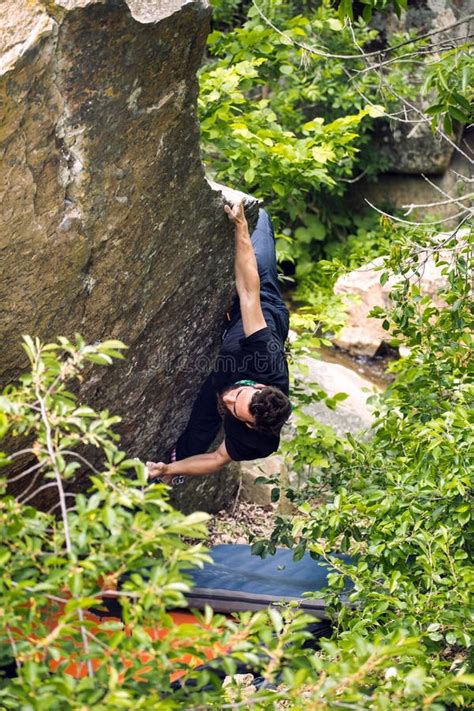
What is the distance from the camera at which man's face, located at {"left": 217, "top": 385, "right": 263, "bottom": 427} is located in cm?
485

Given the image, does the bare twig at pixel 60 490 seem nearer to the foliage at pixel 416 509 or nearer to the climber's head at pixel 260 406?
the foliage at pixel 416 509

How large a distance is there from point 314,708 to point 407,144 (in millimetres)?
9481

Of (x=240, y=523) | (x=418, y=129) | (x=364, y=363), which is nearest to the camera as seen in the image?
(x=240, y=523)

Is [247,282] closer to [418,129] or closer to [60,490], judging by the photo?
[60,490]

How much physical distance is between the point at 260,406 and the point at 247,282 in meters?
0.70

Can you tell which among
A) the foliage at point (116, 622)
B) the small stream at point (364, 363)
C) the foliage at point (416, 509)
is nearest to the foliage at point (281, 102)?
the foliage at point (416, 509)

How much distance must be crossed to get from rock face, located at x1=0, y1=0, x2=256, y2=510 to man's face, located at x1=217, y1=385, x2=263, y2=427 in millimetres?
429

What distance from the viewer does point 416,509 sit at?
4.02 m

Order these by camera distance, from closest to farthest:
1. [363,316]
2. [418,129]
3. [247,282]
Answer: [247,282], [363,316], [418,129]

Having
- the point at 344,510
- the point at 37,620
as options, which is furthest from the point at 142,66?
the point at 37,620

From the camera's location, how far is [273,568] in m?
5.13

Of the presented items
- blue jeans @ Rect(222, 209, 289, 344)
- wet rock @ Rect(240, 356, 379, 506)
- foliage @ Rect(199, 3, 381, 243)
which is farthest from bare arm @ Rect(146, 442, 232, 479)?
foliage @ Rect(199, 3, 381, 243)

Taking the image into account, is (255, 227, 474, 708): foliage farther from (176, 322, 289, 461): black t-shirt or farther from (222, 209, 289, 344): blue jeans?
(222, 209, 289, 344): blue jeans

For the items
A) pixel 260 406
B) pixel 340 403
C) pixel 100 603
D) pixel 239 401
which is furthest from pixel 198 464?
Result: pixel 100 603
